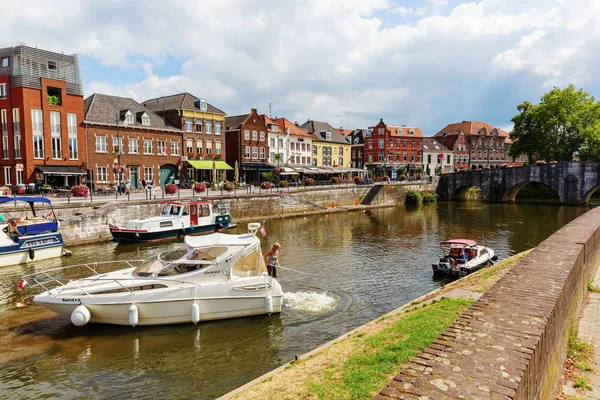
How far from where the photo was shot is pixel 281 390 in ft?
27.1

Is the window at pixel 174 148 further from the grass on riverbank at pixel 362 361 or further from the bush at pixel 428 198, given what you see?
the grass on riverbank at pixel 362 361

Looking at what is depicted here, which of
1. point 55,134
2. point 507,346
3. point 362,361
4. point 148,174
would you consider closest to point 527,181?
point 148,174

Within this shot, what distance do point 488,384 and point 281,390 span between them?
4727 mm

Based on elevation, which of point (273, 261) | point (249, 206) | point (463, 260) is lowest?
point (463, 260)

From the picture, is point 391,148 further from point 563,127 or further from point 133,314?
point 133,314

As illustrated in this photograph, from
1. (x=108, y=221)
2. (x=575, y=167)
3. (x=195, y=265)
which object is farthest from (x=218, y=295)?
(x=575, y=167)

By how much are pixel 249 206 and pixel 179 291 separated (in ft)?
94.2

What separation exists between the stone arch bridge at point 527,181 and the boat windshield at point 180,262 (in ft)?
194

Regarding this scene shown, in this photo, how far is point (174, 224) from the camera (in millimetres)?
30641

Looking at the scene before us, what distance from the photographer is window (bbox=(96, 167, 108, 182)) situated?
45.9 m

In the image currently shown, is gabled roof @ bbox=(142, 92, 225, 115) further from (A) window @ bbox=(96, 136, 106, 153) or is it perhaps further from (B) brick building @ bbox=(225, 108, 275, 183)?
(A) window @ bbox=(96, 136, 106, 153)

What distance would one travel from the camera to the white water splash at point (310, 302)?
15.9 meters

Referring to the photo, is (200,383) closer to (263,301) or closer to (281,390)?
(281,390)

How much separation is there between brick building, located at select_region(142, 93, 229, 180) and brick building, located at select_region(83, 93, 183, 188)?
148cm
